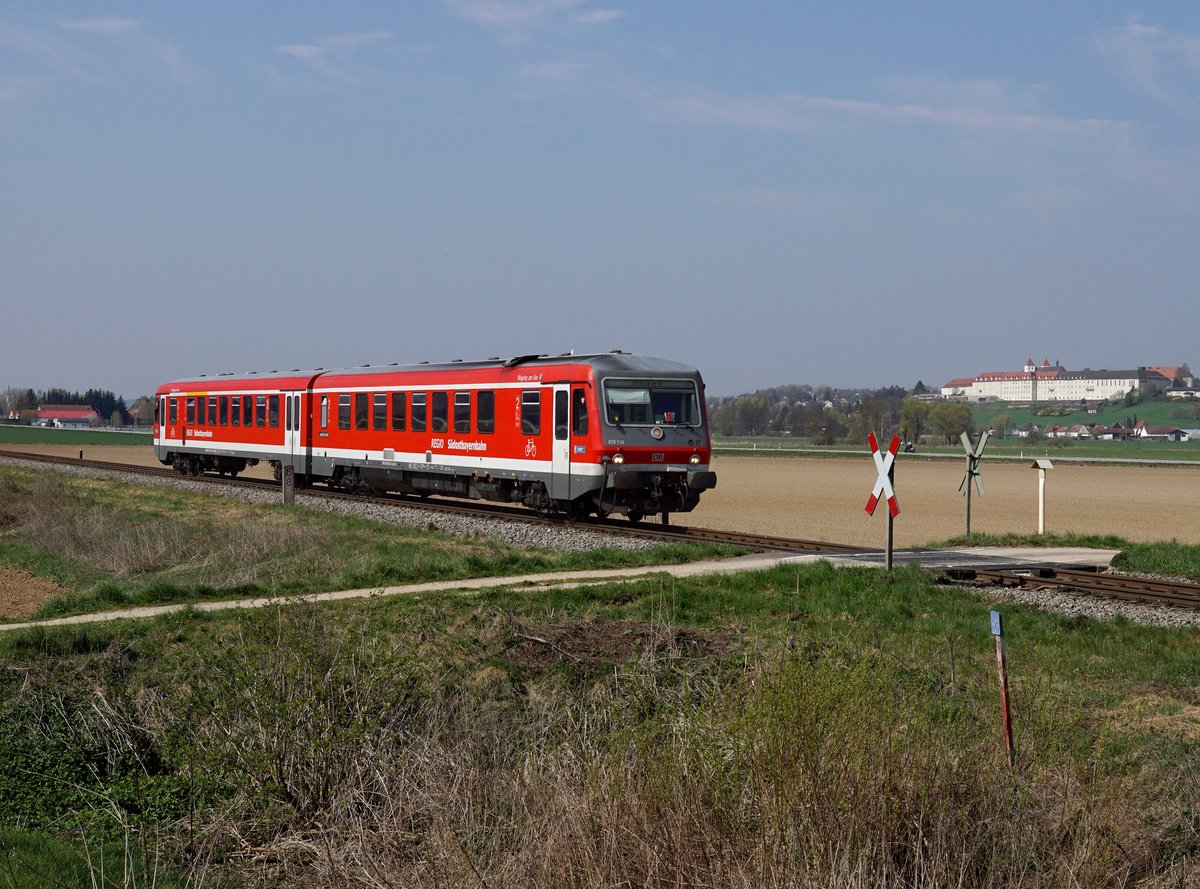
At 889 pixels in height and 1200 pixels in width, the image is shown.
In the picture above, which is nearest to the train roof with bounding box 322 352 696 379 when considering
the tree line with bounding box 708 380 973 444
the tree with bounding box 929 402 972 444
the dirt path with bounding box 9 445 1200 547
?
the dirt path with bounding box 9 445 1200 547

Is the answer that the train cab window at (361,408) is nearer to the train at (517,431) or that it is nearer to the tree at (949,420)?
the train at (517,431)

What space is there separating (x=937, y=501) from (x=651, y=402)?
3258cm

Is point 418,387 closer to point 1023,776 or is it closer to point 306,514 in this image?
point 306,514

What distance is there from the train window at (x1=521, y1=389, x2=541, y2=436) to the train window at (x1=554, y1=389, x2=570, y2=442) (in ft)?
2.09

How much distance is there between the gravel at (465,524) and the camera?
24484 mm

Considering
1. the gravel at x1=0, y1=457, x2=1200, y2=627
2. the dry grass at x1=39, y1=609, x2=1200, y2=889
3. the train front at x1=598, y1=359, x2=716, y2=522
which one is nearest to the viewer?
the dry grass at x1=39, y1=609, x2=1200, y2=889

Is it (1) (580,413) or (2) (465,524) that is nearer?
(1) (580,413)

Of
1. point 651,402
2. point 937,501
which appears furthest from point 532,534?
point 937,501

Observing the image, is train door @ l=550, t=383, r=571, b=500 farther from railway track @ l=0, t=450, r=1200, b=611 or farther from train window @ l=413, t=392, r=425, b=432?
train window @ l=413, t=392, r=425, b=432

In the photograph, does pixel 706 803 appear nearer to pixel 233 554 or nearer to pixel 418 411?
pixel 233 554

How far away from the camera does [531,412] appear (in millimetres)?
27422

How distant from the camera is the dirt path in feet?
128

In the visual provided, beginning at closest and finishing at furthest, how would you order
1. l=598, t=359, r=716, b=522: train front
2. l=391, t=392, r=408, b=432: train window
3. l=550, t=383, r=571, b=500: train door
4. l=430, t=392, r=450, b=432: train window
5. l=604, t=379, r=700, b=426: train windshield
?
l=598, t=359, r=716, b=522: train front < l=604, t=379, r=700, b=426: train windshield < l=550, t=383, r=571, b=500: train door < l=430, t=392, r=450, b=432: train window < l=391, t=392, r=408, b=432: train window

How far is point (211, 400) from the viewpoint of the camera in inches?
1756
